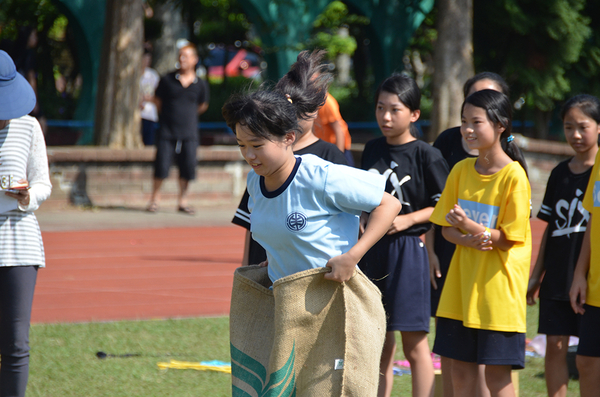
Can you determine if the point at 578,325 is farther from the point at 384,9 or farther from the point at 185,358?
the point at 384,9

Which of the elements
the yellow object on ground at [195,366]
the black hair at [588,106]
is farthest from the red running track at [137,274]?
the black hair at [588,106]

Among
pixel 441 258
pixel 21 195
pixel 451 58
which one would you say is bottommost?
pixel 441 258

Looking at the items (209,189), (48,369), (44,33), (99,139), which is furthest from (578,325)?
(44,33)

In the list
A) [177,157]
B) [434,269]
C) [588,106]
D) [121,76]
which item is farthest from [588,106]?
[121,76]

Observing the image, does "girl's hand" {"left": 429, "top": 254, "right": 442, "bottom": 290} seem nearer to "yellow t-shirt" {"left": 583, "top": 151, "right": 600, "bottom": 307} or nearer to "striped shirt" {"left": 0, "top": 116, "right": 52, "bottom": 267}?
"yellow t-shirt" {"left": 583, "top": 151, "right": 600, "bottom": 307}

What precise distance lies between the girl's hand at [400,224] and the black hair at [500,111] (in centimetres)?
58

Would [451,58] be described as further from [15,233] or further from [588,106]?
[15,233]

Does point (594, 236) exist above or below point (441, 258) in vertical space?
above

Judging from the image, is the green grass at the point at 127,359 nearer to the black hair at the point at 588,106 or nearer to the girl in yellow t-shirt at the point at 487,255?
the girl in yellow t-shirt at the point at 487,255

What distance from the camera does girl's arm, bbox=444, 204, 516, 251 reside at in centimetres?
306

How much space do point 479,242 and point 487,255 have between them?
0.34ft

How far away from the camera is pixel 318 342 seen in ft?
8.27

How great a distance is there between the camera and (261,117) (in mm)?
2500

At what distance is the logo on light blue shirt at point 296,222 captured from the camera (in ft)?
8.42
